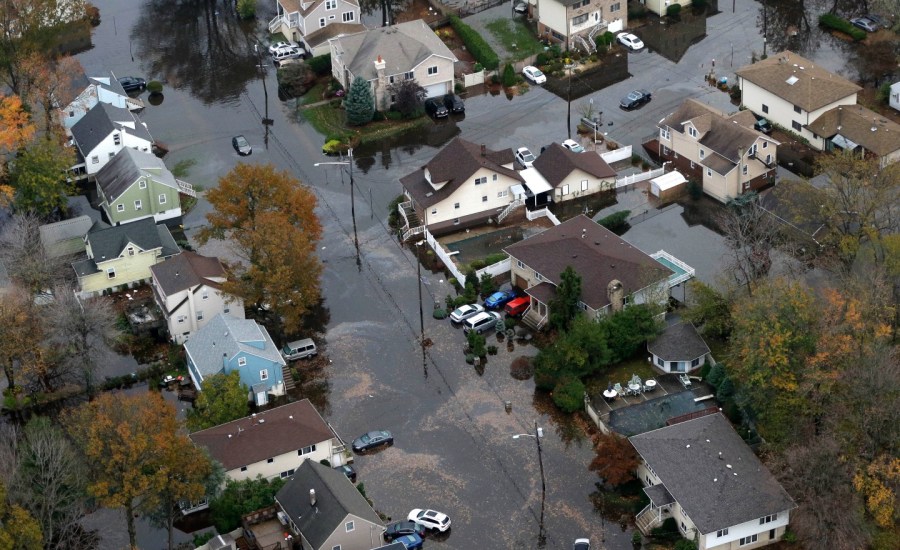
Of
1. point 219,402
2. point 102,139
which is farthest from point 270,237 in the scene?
point 102,139

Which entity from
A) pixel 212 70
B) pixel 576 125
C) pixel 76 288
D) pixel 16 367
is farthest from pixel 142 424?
pixel 212 70

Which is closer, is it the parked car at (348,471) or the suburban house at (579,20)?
the parked car at (348,471)

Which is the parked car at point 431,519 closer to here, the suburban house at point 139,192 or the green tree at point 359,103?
the suburban house at point 139,192

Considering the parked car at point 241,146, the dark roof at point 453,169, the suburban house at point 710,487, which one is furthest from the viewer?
the parked car at point 241,146

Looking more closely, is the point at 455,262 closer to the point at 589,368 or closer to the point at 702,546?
the point at 589,368

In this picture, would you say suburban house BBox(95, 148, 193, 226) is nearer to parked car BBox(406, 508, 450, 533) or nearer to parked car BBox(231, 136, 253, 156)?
parked car BBox(231, 136, 253, 156)

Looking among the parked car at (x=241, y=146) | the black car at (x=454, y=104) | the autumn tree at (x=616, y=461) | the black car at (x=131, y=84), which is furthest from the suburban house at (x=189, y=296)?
the black car at (x=131, y=84)

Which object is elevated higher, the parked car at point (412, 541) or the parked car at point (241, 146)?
the parked car at point (241, 146)
